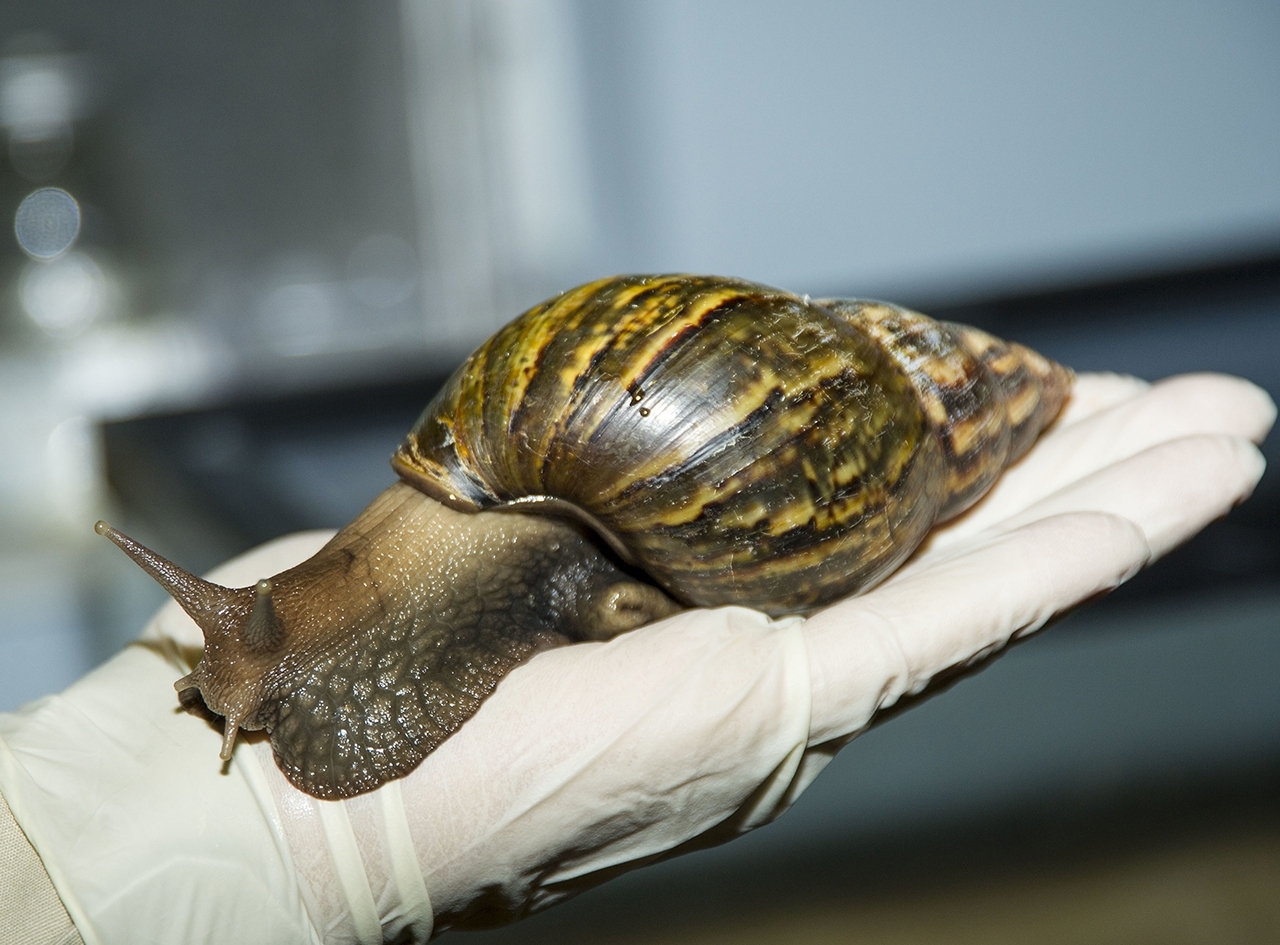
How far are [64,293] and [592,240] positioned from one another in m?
1.77

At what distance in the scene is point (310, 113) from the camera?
334cm

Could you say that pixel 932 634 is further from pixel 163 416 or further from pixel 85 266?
pixel 85 266

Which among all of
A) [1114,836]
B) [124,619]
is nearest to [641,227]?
[124,619]

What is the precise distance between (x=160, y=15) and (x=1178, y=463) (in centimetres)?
328

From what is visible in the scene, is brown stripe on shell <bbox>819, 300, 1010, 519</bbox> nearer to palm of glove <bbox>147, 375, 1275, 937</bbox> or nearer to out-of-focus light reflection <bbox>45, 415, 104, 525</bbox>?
palm of glove <bbox>147, 375, 1275, 937</bbox>

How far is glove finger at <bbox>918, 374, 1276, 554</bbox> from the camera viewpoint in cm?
123

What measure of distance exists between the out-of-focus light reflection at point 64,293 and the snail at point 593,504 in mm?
2769

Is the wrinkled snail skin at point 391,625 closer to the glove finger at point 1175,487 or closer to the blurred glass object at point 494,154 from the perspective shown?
the glove finger at point 1175,487

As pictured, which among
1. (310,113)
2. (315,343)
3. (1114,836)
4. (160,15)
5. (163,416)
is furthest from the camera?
(315,343)

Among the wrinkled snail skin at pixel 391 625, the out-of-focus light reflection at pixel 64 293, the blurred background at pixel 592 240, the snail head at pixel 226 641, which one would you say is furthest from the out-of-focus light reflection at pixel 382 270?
the snail head at pixel 226 641

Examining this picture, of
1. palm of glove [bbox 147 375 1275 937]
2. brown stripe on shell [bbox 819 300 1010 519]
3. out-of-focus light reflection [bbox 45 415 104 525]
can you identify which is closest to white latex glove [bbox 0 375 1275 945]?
palm of glove [bbox 147 375 1275 937]

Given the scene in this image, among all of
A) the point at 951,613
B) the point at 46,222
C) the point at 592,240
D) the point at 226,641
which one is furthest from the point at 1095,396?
the point at 46,222

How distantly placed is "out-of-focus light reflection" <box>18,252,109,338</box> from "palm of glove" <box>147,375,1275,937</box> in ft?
9.41

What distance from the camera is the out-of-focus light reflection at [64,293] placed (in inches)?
127
